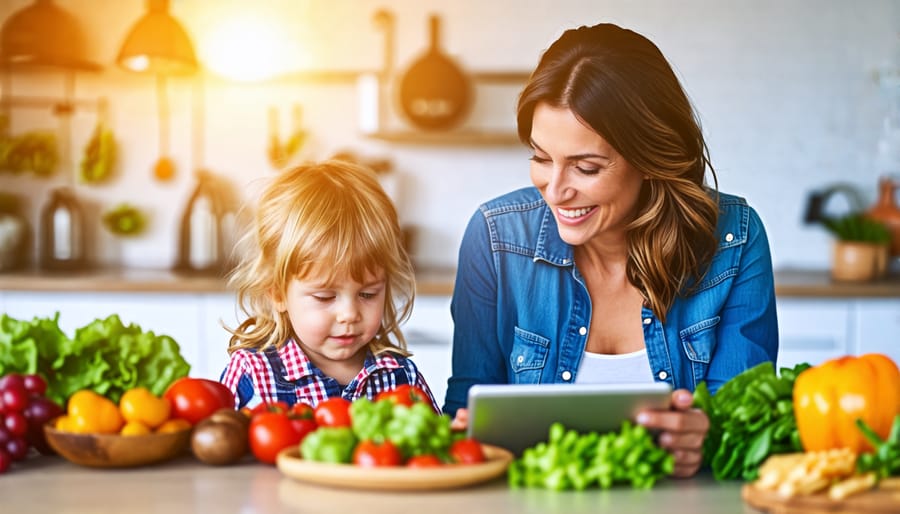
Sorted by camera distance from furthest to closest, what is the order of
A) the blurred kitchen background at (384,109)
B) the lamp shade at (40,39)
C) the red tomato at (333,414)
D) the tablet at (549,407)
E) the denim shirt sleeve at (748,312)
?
1. the blurred kitchen background at (384,109)
2. the lamp shade at (40,39)
3. the denim shirt sleeve at (748,312)
4. the red tomato at (333,414)
5. the tablet at (549,407)

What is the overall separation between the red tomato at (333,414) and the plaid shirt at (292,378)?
1.50ft

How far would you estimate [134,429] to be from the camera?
50.9 inches

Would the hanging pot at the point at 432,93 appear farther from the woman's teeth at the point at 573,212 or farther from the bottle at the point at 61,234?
the woman's teeth at the point at 573,212

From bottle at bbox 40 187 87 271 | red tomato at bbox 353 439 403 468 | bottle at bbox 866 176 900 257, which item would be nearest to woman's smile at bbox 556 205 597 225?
red tomato at bbox 353 439 403 468

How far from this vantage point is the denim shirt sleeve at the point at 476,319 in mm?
1961

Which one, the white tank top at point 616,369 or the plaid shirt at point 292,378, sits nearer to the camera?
the plaid shirt at point 292,378

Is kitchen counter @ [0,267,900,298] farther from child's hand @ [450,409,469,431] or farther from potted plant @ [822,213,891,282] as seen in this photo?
child's hand @ [450,409,469,431]

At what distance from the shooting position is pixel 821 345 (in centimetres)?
341

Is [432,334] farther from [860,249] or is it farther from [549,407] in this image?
[549,407]

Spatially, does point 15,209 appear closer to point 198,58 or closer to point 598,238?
point 198,58

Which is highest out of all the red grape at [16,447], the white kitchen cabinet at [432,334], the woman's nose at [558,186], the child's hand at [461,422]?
the woman's nose at [558,186]

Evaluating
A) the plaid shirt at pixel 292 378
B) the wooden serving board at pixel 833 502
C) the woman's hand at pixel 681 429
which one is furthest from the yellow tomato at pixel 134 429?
the wooden serving board at pixel 833 502

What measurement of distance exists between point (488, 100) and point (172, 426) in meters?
2.90


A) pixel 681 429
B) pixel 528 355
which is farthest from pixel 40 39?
pixel 681 429
